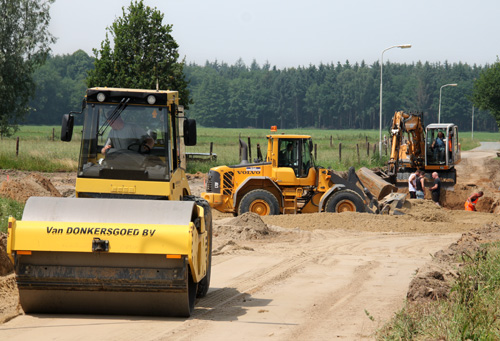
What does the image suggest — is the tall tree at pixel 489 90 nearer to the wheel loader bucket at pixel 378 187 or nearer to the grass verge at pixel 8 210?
the wheel loader bucket at pixel 378 187

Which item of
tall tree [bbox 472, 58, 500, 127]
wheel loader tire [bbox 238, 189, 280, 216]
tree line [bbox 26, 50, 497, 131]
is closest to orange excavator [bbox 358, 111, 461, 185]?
wheel loader tire [bbox 238, 189, 280, 216]

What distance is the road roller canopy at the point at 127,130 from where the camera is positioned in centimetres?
902

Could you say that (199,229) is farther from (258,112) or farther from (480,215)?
(258,112)

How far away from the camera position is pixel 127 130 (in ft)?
30.0

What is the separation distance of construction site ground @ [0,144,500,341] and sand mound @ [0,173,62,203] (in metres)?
0.04

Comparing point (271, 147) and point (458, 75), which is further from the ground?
point (458, 75)

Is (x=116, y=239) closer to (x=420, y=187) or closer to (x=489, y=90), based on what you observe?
(x=420, y=187)

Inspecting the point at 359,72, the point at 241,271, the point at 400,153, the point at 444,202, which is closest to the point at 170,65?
the point at 400,153

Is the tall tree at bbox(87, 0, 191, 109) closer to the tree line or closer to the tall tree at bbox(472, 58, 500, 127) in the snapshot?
the tall tree at bbox(472, 58, 500, 127)

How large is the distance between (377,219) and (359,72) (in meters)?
155

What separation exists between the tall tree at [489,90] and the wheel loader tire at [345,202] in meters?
46.7

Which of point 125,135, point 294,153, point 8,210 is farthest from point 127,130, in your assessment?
point 294,153

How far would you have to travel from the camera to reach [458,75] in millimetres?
173500

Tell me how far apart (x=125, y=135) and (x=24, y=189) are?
38.3ft
